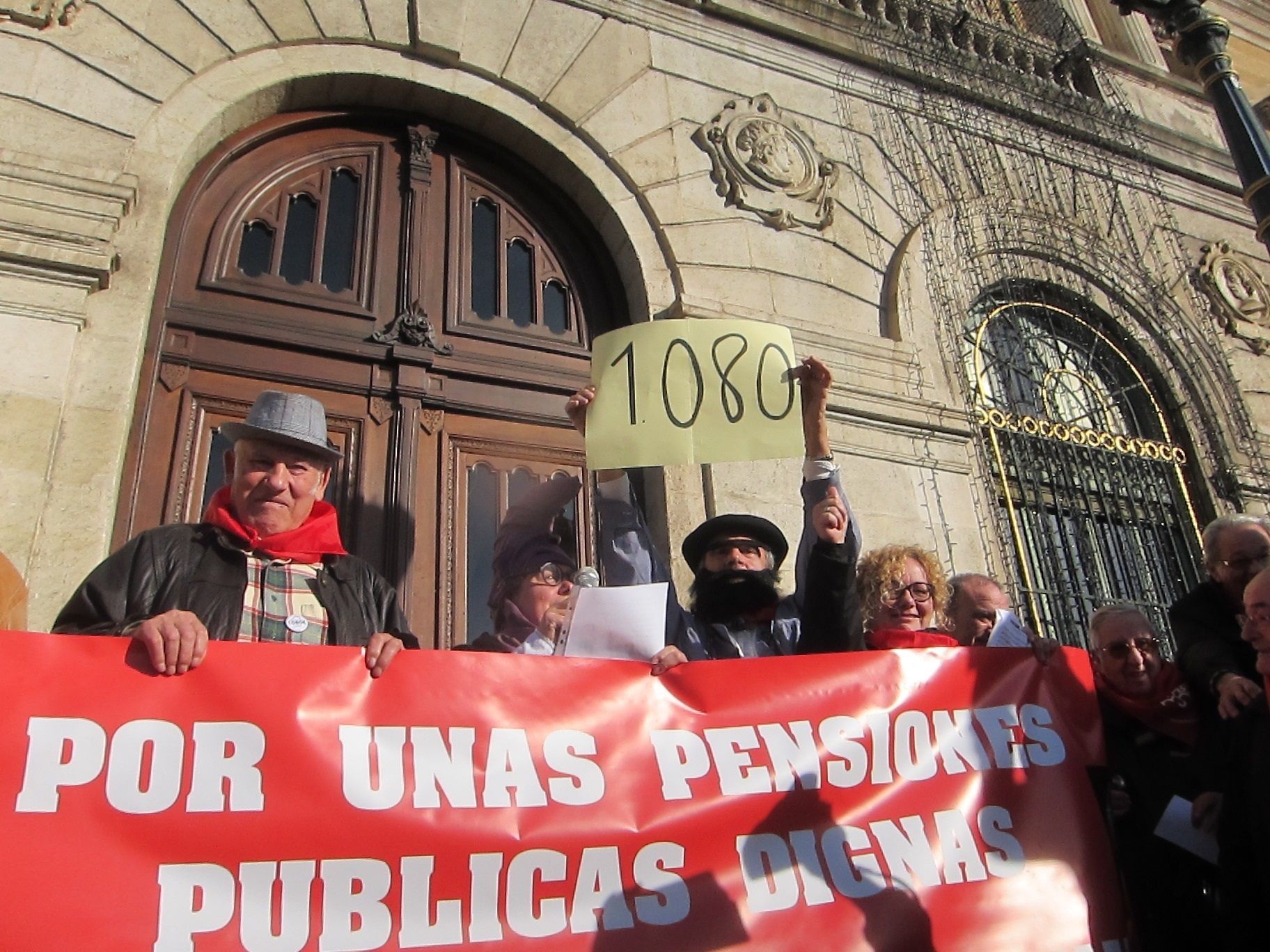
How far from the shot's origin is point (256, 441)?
3004mm

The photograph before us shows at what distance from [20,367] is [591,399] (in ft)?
9.05

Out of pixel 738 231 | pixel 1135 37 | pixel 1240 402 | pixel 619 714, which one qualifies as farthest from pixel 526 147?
pixel 1135 37

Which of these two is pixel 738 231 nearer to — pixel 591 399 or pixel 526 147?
pixel 526 147

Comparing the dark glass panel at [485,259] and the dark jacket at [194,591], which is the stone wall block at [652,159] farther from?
the dark jacket at [194,591]

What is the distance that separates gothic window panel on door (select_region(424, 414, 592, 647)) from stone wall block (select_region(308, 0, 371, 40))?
263 centimetres

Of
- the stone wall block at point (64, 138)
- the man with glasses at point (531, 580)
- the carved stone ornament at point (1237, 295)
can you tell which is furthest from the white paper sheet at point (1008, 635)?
the carved stone ornament at point (1237, 295)

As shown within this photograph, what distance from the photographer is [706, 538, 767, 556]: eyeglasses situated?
3.45 meters

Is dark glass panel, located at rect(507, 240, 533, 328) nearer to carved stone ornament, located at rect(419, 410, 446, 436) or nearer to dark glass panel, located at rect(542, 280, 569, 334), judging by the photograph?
dark glass panel, located at rect(542, 280, 569, 334)

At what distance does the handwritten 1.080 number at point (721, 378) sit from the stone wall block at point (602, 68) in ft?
11.3

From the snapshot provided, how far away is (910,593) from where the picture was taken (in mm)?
3648

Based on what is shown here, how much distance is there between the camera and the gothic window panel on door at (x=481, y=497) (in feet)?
15.9

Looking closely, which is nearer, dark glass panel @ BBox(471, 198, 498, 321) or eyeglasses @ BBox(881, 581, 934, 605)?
eyeglasses @ BBox(881, 581, 934, 605)

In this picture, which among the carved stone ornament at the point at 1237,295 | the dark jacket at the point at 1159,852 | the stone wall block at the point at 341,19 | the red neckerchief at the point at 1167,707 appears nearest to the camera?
the dark jacket at the point at 1159,852

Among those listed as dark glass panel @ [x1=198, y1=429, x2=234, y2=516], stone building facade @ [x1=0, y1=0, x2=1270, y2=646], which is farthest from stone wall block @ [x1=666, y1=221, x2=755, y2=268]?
dark glass panel @ [x1=198, y1=429, x2=234, y2=516]
